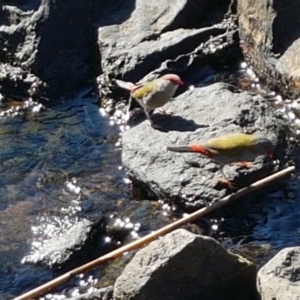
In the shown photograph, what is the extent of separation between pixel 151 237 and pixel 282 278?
5.81 ft

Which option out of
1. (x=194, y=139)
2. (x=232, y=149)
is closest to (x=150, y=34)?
(x=194, y=139)

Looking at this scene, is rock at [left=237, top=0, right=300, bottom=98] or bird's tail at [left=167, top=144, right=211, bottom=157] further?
rock at [left=237, top=0, right=300, bottom=98]

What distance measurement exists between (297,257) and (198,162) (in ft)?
7.52

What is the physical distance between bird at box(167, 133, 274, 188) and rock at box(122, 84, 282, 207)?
186 millimetres

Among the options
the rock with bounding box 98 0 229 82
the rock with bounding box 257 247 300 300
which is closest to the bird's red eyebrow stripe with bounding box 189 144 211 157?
the rock with bounding box 257 247 300 300

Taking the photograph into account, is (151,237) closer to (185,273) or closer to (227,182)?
(227,182)

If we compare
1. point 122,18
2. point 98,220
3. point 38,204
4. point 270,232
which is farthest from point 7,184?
point 122,18

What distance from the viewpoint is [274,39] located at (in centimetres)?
1002

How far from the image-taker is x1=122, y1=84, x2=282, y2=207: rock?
7.52 m

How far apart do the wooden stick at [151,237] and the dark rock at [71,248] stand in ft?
0.67

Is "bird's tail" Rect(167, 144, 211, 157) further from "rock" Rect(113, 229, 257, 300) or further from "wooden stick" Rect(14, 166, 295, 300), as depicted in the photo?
"rock" Rect(113, 229, 257, 300)

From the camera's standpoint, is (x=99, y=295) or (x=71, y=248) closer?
(x=99, y=295)

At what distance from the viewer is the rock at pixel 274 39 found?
9.61 metres

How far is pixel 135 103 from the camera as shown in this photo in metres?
9.91
